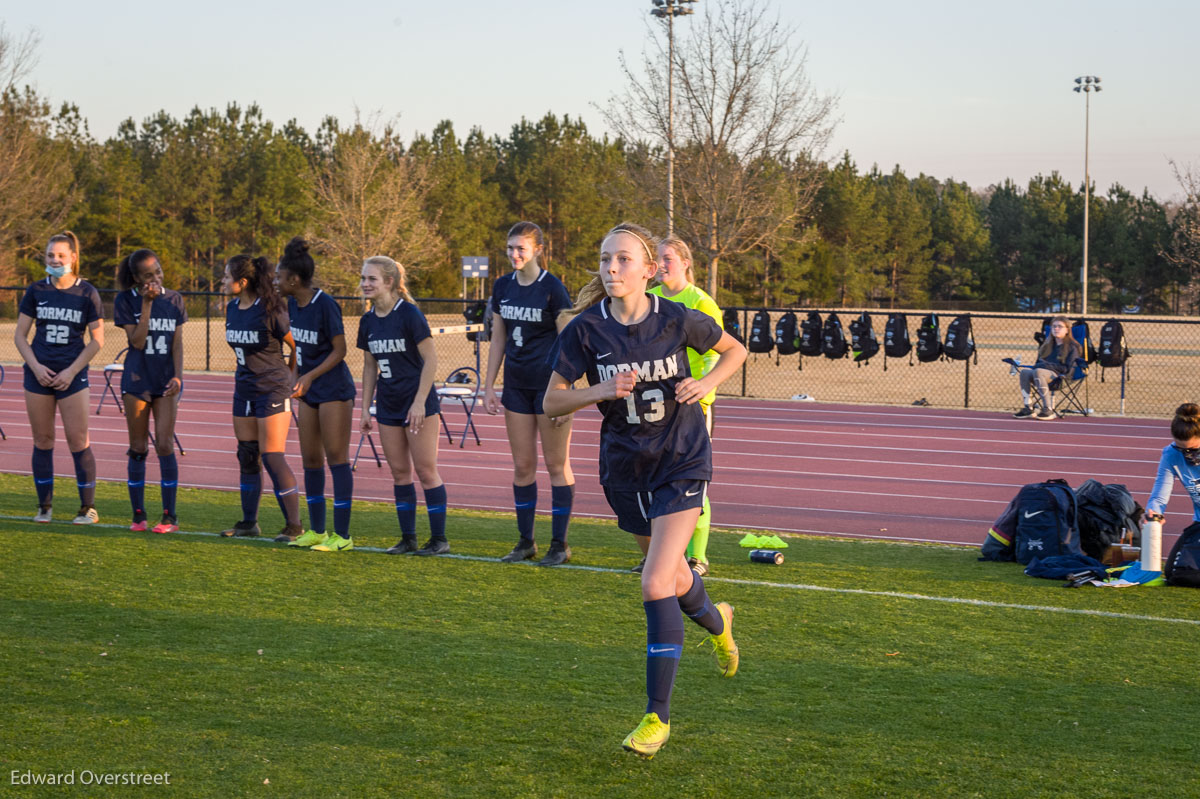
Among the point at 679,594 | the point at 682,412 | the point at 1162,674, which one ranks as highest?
the point at 682,412

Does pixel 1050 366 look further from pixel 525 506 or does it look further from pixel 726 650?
pixel 726 650

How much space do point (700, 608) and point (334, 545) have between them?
351 cm

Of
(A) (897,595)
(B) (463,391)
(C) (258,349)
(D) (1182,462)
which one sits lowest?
(A) (897,595)

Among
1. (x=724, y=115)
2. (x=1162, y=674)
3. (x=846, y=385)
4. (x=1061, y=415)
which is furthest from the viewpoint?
(x=724, y=115)

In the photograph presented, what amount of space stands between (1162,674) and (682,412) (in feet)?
8.35

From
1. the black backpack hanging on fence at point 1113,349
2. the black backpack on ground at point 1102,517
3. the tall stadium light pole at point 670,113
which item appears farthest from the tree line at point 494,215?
the black backpack on ground at point 1102,517

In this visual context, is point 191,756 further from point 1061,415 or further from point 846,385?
point 846,385

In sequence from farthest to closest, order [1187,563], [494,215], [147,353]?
[494,215]
[147,353]
[1187,563]

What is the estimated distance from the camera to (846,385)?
21.7m

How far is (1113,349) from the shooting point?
17.2 m

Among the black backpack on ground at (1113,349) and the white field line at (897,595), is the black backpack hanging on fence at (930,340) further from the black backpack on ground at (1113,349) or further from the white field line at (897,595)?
the white field line at (897,595)

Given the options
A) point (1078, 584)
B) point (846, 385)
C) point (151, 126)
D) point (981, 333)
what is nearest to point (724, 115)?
point (846, 385)

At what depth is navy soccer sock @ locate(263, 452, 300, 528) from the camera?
708 centimetres

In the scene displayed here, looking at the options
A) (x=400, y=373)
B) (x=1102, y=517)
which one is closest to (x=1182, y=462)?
(x=1102, y=517)
